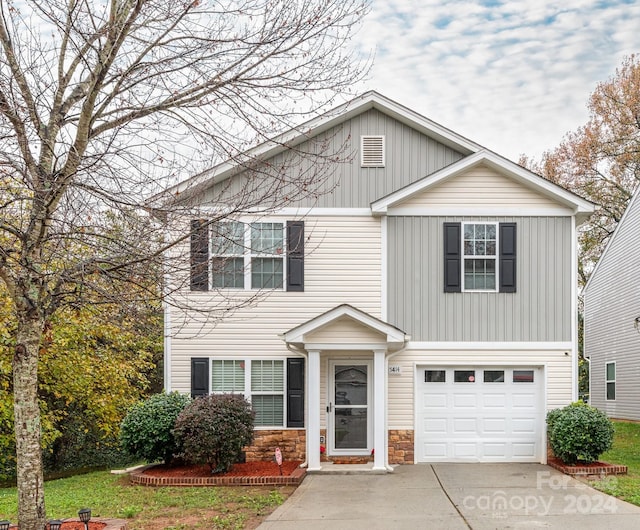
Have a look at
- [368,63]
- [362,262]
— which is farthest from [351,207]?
[368,63]

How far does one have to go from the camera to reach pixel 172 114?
7.06 m

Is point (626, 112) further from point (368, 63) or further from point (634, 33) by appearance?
point (368, 63)

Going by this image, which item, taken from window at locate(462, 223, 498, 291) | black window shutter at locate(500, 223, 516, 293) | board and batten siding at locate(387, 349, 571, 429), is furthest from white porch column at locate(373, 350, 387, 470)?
black window shutter at locate(500, 223, 516, 293)

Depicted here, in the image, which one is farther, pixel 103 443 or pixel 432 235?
pixel 103 443

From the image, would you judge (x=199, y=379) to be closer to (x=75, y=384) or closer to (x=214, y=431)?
(x=214, y=431)

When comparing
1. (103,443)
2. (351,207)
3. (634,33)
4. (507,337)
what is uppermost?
(634,33)

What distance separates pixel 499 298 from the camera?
13773mm

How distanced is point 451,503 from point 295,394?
15.4ft

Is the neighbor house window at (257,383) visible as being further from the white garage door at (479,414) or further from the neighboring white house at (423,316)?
the white garage door at (479,414)

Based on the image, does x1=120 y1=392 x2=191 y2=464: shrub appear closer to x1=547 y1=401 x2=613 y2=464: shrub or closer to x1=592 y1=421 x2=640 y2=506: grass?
x1=547 y1=401 x2=613 y2=464: shrub

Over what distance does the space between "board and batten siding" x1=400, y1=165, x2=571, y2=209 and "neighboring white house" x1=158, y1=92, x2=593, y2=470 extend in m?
0.03

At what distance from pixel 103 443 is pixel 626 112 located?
22518 mm

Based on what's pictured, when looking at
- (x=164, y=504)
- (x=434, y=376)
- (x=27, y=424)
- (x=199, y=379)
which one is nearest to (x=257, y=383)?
(x=199, y=379)

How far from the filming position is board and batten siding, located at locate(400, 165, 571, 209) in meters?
13.8
